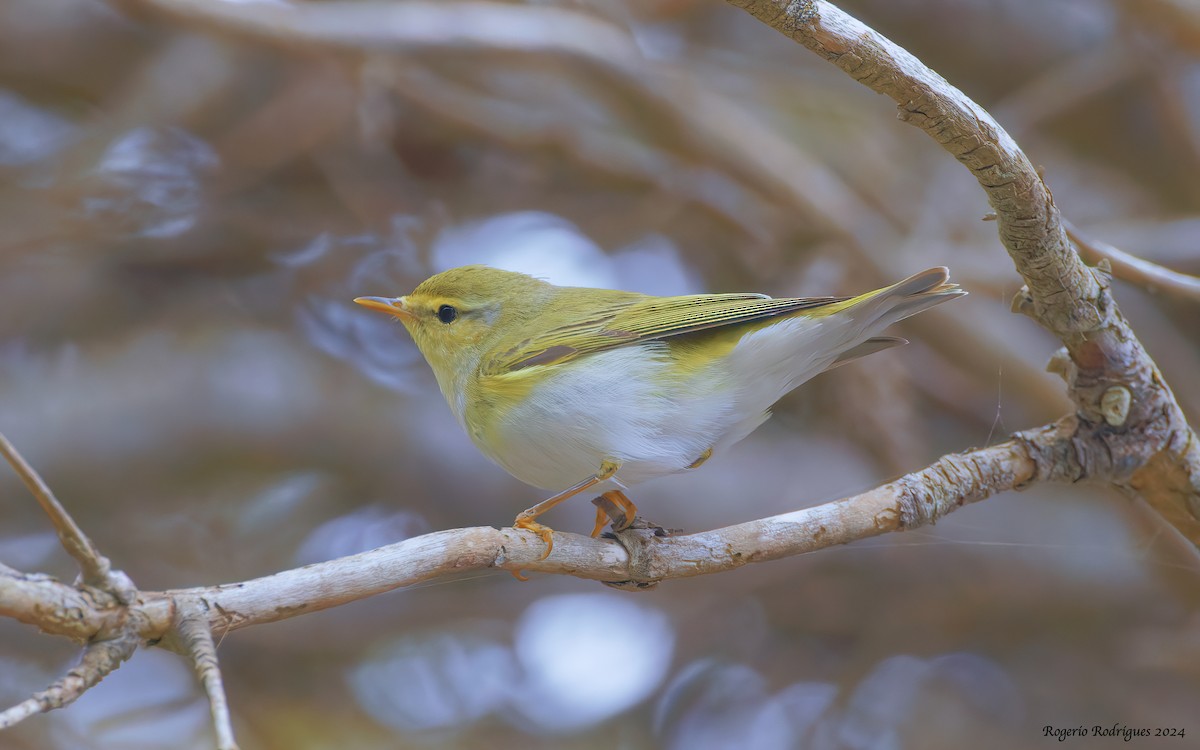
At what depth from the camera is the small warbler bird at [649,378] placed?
2.09 m

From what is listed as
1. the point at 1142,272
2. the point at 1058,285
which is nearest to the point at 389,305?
the point at 1058,285

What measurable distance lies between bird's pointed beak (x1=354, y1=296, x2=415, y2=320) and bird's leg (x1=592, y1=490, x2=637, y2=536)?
0.83 m

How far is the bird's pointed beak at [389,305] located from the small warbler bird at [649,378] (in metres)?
0.37

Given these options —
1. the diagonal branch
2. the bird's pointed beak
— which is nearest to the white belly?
the diagonal branch

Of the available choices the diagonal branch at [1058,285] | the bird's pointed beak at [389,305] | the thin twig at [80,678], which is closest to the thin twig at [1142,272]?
the diagonal branch at [1058,285]

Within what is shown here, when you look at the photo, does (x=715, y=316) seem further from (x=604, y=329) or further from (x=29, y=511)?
(x=29, y=511)

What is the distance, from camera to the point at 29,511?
3748mm

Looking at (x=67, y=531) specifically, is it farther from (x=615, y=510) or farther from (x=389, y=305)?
(x=389, y=305)

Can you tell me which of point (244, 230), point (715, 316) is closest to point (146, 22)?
point (244, 230)

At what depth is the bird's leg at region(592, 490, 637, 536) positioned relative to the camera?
209cm

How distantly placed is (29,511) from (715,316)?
10.2 ft

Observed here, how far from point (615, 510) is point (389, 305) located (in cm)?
93

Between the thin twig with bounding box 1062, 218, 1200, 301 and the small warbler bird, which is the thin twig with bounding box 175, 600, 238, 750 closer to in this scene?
the small warbler bird

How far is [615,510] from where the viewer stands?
221 centimetres
